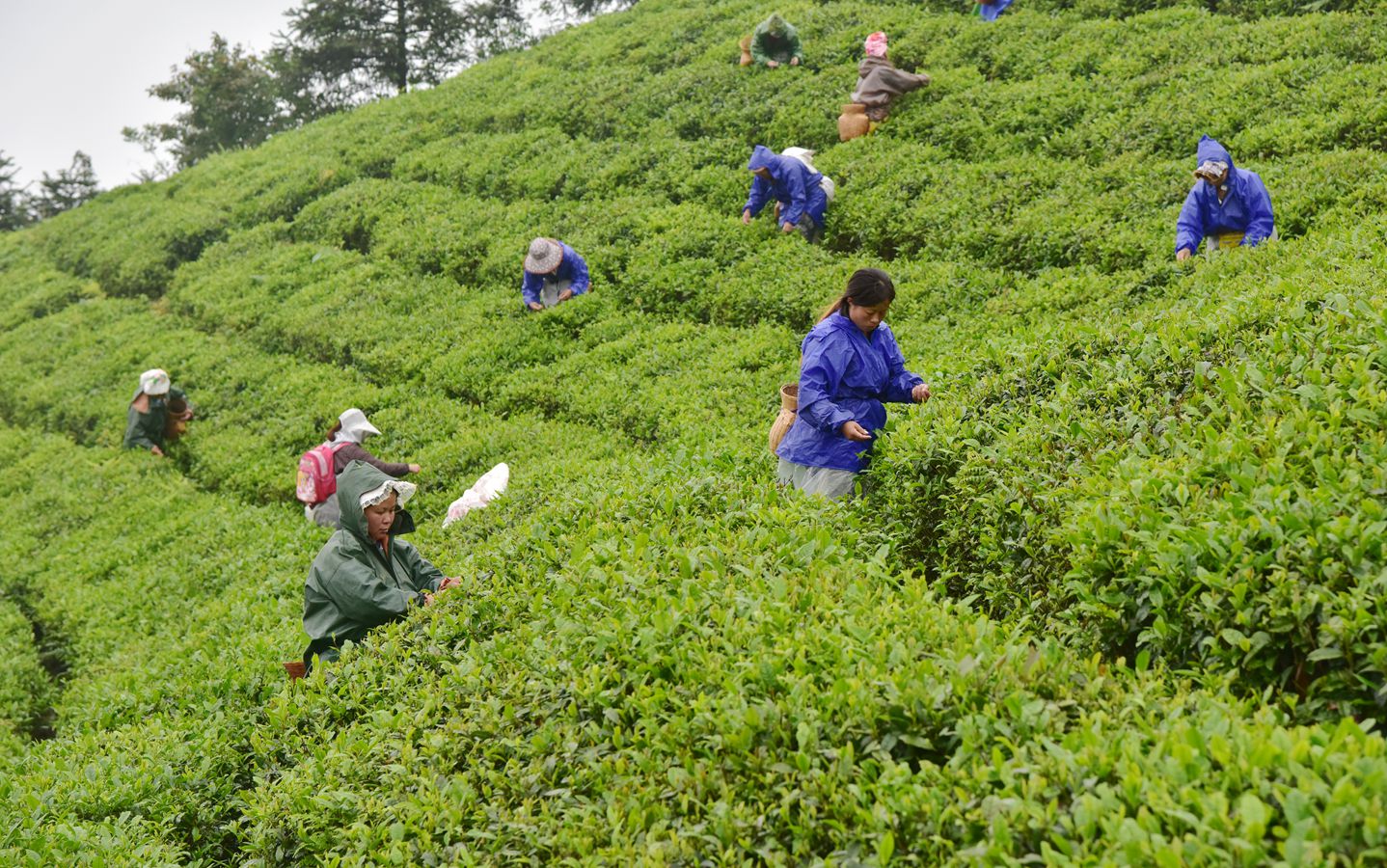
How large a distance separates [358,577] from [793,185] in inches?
397

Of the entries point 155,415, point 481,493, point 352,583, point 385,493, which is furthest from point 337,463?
point 155,415

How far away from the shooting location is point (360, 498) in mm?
6508

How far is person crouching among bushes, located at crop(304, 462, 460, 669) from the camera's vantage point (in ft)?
21.1

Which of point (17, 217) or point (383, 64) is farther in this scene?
point (17, 217)

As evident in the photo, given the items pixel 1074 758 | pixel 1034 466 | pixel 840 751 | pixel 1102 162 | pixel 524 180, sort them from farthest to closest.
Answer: pixel 524 180 < pixel 1102 162 < pixel 1034 466 < pixel 840 751 < pixel 1074 758

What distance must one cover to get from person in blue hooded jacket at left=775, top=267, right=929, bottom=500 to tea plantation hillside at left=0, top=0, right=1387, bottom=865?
0.92ft

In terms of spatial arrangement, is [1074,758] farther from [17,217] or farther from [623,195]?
[17,217]

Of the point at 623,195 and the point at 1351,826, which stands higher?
the point at 623,195

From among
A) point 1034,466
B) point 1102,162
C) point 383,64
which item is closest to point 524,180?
point 1102,162

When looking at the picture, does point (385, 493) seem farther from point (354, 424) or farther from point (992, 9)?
point (992, 9)

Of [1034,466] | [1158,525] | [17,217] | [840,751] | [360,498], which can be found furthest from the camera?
[17,217]

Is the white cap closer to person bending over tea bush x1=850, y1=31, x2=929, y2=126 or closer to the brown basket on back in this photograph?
the brown basket on back

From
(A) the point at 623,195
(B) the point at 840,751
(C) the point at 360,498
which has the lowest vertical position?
(B) the point at 840,751

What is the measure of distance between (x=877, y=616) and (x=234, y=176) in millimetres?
27466
